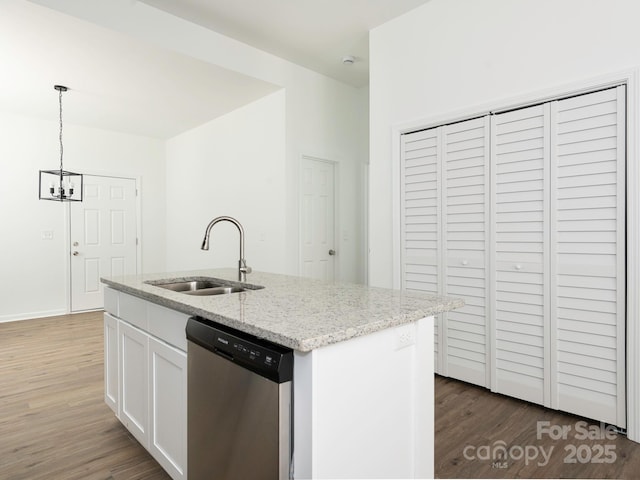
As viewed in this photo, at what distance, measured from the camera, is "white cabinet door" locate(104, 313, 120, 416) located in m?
2.14

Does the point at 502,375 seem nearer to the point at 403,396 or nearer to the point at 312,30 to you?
the point at 403,396

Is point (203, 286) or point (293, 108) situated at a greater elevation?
point (293, 108)

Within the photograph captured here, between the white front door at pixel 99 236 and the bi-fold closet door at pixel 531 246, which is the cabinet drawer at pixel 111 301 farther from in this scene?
the white front door at pixel 99 236

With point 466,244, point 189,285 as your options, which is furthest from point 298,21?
point 189,285

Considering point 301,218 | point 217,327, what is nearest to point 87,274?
point 301,218

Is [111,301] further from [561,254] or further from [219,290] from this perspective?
[561,254]

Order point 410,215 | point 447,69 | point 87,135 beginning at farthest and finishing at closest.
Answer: point 87,135 → point 410,215 → point 447,69

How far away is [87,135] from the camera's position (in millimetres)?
5379

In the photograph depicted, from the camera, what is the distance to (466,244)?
110 inches

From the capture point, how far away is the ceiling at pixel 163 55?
2.94 metres

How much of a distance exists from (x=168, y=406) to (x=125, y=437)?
773 mm

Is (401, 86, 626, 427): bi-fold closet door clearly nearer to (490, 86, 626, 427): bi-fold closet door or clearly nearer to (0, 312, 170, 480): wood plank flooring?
(490, 86, 626, 427): bi-fold closet door

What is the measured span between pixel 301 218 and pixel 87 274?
10.8 ft

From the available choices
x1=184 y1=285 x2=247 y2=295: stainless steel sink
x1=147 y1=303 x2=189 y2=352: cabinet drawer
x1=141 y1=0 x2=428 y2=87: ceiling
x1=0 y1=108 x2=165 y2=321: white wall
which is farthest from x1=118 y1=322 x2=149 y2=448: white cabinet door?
x1=0 y1=108 x2=165 y2=321: white wall
